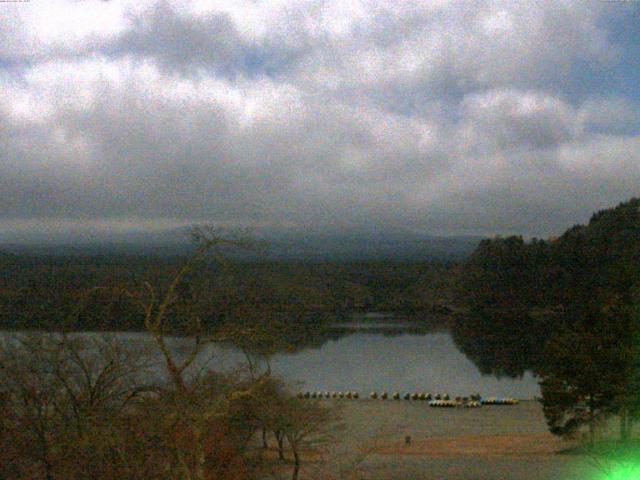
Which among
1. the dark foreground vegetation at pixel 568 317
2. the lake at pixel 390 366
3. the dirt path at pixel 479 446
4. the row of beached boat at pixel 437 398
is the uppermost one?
the dark foreground vegetation at pixel 568 317

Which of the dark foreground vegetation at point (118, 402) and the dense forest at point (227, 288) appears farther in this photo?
the dense forest at point (227, 288)

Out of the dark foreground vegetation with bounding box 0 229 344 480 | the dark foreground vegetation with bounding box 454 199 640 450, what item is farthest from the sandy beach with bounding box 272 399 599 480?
the dark foreground vegetation with bounding box 0 229 344 480

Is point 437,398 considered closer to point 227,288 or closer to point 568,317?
point 227,288

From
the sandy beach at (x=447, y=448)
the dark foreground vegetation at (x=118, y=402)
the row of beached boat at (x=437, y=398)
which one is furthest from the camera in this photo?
the row of beached boat at (x=437, y=398)

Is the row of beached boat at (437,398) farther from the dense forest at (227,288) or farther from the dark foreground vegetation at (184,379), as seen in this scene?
the dark foreground vegetation at (184,379)

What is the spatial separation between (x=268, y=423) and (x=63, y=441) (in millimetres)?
8208

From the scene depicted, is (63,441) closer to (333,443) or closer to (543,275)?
(333,443)

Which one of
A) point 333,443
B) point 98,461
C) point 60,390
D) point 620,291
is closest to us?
point 98,461

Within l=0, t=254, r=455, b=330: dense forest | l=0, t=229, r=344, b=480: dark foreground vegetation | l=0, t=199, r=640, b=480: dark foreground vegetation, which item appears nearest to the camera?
l=0, t=229, r=344, b=480: dark foreground vegetation

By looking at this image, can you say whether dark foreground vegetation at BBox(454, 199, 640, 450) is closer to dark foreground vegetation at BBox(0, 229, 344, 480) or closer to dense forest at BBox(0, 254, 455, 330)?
dense forest at BBox(0, 254, 455, 330)

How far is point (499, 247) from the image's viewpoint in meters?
71.6

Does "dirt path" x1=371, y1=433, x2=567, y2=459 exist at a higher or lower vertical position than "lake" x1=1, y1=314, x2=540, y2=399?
higher

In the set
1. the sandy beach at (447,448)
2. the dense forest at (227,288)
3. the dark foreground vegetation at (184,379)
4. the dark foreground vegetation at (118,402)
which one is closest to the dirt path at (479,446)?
the sandy beach at (447,448)

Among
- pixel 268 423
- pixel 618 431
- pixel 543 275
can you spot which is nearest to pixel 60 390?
pixel 268 423
